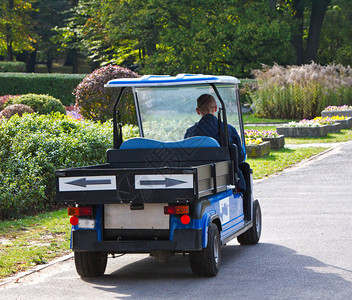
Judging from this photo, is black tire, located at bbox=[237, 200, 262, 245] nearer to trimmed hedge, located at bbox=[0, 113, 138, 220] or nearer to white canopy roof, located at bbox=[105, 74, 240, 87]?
white canopy roof, located at bbox=[105, 74, 240, 87]

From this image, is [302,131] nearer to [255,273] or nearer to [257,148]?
[257,148]

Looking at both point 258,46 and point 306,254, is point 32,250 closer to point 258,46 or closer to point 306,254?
point 306,254

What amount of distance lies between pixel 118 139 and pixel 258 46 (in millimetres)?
35080

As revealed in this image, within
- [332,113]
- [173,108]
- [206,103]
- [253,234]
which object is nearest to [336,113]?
[332,113]

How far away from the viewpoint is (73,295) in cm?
666

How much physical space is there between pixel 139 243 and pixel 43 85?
3139 cm

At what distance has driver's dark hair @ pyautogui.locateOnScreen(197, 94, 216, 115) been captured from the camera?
820cm

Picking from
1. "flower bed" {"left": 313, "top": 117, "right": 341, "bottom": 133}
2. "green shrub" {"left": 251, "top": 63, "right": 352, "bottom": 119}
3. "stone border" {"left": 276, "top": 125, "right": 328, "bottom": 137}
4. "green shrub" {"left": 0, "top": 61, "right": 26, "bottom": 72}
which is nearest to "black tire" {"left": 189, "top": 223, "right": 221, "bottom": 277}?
"stone border" {"left": 276, "top": 125, "right": 328, "bottom": 137}

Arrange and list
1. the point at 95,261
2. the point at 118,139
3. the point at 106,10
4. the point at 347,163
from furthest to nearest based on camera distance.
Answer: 1. the point at 106,10
2. the point at 347,163
3. the point at 118,139
4. the point at 95,261

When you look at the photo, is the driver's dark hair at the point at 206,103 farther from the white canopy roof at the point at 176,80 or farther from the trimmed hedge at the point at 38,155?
the trimmed hedge at the point at 38,155

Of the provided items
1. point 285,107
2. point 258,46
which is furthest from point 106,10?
point 285,107

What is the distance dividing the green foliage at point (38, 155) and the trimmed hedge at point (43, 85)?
2360cm

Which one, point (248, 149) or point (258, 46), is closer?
point (248, 149)

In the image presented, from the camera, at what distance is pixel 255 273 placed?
7.28m
